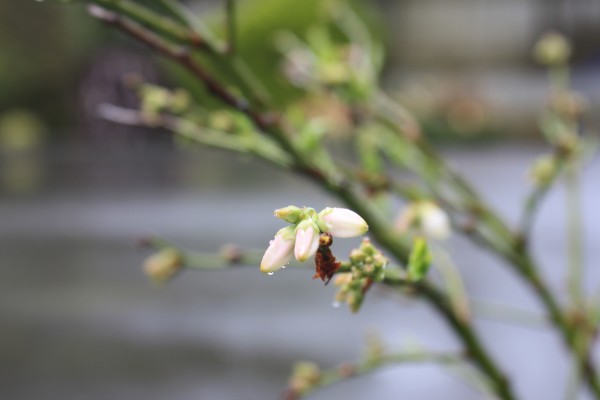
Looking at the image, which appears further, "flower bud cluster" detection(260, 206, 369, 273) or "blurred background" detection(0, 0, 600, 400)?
"blurred background" detection(0, 0, 600, 400)

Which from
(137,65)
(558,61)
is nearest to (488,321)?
(558,61)

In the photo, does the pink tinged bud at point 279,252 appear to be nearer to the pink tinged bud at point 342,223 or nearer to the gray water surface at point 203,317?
the pink tinged bud at point 342,223

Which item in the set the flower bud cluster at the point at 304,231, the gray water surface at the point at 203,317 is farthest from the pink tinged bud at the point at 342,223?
the gray water surface at the point at 203,317

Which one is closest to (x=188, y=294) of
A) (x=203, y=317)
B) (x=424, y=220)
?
(x=203, y=317)

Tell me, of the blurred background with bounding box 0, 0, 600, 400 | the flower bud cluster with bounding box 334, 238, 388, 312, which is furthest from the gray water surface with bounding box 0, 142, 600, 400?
the flower bud cluster with bounding box 334, 238, 388, 312

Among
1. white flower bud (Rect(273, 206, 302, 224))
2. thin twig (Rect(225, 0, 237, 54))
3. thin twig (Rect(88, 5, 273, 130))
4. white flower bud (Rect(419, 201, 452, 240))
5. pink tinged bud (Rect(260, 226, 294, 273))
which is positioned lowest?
pink tinged bud (Rect(260, 226, 294, 273))

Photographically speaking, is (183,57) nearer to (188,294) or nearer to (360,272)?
(360,272)

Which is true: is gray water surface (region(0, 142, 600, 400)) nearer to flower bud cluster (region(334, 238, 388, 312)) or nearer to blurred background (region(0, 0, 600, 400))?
blurred background (region(0, 0, 600, 400))
